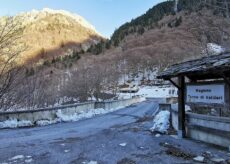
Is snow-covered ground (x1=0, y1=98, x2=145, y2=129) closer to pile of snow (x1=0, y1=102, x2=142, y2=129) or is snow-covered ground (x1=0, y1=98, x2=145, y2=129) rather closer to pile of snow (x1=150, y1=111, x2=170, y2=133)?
pile of snow (x1=0, y1=102, x2=142, y2=129)

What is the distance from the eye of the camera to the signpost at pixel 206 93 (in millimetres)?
10906

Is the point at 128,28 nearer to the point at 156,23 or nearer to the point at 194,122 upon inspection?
the point at 156,23

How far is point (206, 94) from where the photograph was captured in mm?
11664

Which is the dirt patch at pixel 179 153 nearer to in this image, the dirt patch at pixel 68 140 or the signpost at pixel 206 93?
the signpost at pixel 206 93

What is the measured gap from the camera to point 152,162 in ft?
28.7

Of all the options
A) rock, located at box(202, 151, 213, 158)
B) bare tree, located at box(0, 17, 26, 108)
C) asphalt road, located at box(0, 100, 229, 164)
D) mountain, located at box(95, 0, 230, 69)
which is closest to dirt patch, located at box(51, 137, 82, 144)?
asphalt road, located at box(0, 100, 229, 164)

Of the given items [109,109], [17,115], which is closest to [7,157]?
[17,115]

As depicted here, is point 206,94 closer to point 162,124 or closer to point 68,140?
point 162,124

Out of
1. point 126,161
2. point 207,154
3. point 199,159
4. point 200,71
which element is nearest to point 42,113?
point 200,71

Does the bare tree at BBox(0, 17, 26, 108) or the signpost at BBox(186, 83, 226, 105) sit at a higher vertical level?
the bare tree at BBox(0, 17, 26, 108)

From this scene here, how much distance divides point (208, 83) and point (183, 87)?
167cm

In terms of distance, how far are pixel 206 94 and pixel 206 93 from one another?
36 millimetres

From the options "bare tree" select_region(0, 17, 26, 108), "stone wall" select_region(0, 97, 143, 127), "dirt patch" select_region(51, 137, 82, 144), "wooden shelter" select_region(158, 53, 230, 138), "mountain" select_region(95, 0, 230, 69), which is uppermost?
"mountain" select_region(95, 0, 230, 69)

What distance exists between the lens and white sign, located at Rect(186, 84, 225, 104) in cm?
1092
